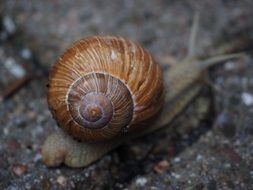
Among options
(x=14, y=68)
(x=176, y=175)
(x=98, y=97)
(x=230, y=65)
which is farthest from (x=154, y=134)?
(x=14, y=68)

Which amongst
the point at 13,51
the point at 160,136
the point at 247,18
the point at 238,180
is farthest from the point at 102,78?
the point at 247,18

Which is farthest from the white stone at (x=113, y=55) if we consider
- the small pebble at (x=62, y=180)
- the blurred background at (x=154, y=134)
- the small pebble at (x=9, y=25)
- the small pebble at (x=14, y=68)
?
the small pebble at (x=9, y=25)

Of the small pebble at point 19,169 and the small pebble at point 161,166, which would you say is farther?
Answer: the small pebble at point 161,166

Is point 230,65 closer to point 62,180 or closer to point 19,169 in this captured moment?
point 62,180

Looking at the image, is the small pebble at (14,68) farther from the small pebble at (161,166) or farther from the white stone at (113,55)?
the small pebble at (161,166)

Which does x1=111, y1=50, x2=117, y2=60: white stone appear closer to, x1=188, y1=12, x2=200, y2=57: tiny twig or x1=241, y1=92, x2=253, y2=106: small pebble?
x1=188, y1=12, x2=200, y2=57: tiny twig

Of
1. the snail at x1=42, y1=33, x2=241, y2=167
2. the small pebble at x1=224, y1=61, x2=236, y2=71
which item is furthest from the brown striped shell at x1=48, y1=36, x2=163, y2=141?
the small pebble at x1=224, y1=61, x2=236, y2=71
